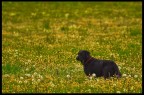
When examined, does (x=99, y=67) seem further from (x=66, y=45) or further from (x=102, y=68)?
(x=66, y=45)

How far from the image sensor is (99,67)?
17359 mm

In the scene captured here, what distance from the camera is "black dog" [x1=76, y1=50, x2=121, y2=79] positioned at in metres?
16.9

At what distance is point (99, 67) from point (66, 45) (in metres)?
8.45

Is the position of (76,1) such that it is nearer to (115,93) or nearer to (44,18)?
(44,18)

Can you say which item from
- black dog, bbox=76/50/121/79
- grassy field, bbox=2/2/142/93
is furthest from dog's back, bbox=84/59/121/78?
grassy field, bbox=2/2/142/93

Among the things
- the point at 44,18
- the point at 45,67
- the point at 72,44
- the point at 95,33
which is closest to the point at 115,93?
the point at 45,67

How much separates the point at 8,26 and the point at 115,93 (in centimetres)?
1974

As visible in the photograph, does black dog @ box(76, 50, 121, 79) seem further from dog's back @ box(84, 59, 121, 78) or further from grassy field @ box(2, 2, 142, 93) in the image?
grassy field @ box(2, 2, 142, 93)

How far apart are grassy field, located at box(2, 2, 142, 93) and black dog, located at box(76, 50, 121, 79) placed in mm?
263

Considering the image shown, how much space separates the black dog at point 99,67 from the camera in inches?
666

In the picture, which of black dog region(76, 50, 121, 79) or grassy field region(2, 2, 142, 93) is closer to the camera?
grassy field region(2, 2, 142, 93)

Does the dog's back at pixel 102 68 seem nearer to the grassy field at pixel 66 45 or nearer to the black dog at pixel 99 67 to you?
the black dog at pixel 99 67

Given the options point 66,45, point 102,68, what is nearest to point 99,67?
point 102,68

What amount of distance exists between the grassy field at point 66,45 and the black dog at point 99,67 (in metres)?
0.26
